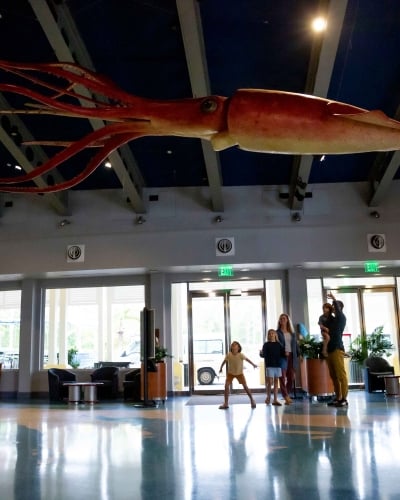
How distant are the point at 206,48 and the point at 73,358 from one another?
9034 mm

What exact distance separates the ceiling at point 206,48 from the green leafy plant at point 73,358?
5314mm

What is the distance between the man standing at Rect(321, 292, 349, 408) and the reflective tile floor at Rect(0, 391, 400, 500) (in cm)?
50

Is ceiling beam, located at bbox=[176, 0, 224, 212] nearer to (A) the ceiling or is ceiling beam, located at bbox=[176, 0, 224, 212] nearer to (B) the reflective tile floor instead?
(A) the ceiling

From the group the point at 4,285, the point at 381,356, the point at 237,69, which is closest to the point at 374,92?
the point at 237,69

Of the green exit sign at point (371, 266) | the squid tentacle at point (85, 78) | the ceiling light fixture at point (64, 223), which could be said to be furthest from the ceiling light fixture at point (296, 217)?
the squid tentacle at point (85, 78)

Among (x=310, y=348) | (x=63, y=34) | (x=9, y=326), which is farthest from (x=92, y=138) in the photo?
(x=9, y=326)

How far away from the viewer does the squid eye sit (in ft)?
3.16

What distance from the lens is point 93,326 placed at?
14.3 meters

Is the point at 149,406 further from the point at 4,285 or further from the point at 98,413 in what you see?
the point at 4,285

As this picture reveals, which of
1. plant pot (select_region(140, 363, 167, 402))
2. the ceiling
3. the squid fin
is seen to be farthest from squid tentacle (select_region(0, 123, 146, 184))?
plant pot (select_region(140, 363, 167, 402))

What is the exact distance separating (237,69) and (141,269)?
5.93m

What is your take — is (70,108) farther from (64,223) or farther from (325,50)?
(64,223)

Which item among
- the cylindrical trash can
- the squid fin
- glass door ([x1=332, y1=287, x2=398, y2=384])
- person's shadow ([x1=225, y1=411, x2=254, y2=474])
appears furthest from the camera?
glass door ([x1=332, y1=287, x2=398, y2=384])

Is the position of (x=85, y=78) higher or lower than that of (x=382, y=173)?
lower
